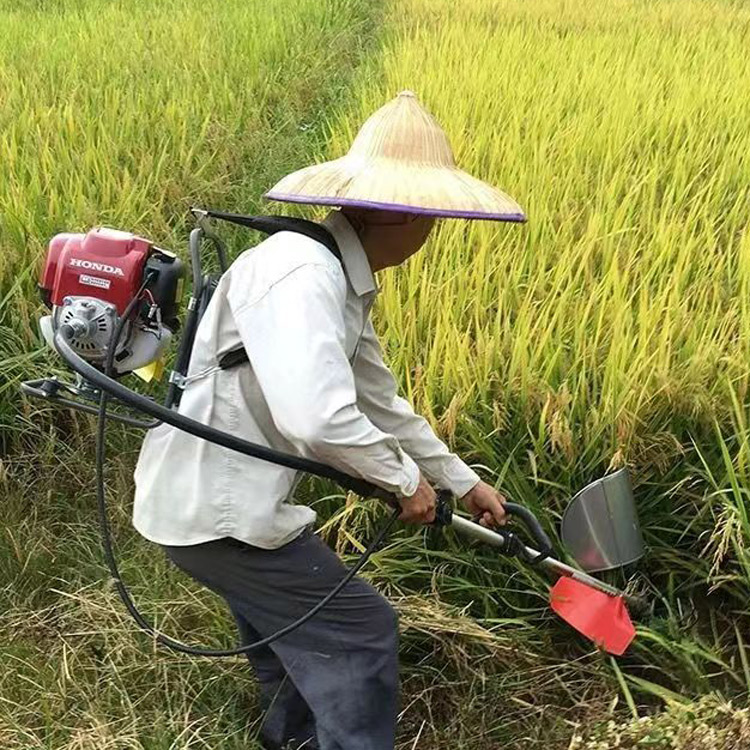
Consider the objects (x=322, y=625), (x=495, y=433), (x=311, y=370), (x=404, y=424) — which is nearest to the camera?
(x=311, y=370)

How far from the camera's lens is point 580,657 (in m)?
1.50

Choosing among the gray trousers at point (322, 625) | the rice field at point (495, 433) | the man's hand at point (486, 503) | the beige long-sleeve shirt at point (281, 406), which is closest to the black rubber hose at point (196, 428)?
the beige long-sleeve shirt at point (281, 406)

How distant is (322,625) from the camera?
1.23 m

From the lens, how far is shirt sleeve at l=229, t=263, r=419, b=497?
0.97 meters

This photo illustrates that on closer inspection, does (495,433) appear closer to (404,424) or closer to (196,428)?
(404,424)

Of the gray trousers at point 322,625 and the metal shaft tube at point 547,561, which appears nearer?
the gray trousers at point 322,625

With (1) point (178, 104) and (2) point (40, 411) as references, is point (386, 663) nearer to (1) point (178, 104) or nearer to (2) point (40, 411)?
(2) point (40, 411)

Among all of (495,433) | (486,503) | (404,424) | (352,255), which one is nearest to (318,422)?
(352,255)

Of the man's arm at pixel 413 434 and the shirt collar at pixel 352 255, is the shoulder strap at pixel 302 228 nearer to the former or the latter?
the shirt collar at pixel 352 255

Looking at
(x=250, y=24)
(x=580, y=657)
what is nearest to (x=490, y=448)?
(x=580, y=657)

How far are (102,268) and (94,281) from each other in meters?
0.02

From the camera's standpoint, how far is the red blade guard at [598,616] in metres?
1.40

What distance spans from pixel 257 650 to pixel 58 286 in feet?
2.31

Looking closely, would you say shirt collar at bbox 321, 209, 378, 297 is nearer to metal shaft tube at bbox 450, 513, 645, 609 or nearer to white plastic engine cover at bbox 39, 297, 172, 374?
white plastic engine cover at bbox 39, 297, 172, 374
